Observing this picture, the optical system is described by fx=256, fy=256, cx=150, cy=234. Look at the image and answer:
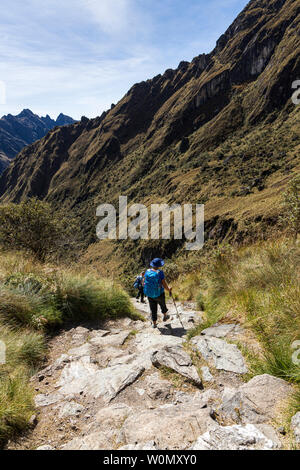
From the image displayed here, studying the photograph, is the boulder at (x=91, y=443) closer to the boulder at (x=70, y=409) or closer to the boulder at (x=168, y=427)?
the boulder at (x=168, y=427)

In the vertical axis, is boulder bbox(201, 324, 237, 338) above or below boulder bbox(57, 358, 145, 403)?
above

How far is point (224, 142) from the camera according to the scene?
118250 mm

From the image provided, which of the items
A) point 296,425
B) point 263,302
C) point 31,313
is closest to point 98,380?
point 296,425

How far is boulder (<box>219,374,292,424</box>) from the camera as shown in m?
2.41

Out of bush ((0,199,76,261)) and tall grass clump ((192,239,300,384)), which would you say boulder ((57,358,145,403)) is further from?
bush ((0,199,76,261))

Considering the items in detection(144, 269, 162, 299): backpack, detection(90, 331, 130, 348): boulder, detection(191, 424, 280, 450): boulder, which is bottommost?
detection(90, 331, 130, 348): boulder

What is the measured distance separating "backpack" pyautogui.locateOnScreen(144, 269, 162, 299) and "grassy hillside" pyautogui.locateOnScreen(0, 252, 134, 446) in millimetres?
1227

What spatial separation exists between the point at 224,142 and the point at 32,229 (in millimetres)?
118973

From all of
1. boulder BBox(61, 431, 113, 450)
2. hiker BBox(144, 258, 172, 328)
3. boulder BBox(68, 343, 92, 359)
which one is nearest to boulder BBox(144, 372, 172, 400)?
boulder BBox(61, 431, 113, 450)

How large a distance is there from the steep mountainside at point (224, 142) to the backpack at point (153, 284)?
41979mm

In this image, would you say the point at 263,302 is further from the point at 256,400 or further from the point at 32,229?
the point at 32,229

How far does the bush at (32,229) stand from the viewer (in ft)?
47.9

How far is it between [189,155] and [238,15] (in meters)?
133

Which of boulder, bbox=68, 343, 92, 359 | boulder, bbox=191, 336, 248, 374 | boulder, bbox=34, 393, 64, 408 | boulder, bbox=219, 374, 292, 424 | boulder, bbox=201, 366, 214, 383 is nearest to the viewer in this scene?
boulder, bbox=219, 374, 292, 424
